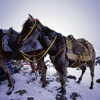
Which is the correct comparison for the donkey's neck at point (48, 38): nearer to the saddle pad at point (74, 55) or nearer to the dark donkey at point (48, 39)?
the dark donkey at point (48, 39)

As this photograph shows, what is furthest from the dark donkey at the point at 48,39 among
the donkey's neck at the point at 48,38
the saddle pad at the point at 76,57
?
the saddle pad at the point at 76,57

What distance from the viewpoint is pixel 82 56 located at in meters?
2.73

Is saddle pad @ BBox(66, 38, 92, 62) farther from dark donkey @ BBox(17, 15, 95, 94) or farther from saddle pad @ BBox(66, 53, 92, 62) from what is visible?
dark donkey @ BBox(17, 15, 95, 94)

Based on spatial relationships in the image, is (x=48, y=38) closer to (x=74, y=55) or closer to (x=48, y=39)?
(x=48, y=39)

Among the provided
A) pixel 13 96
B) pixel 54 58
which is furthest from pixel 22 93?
pixel 54 58

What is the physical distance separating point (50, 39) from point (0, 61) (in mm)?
2348

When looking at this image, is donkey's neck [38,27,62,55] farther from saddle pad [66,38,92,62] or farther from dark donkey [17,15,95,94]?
saddle pad [66,38,92,62]

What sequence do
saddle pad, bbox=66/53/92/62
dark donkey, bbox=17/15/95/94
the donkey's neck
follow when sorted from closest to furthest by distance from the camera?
dark donkey, bbox=17/15/95/94 < the donkey's neck < saddle pad, bbox=66/53/92/62

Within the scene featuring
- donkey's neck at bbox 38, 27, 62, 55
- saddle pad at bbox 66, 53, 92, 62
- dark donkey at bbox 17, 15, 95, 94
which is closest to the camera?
dark donkey at bbox 17, 15, 95, 94

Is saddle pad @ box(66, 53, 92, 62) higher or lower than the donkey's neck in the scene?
lower

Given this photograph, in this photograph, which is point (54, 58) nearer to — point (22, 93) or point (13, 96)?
point (22, 93)

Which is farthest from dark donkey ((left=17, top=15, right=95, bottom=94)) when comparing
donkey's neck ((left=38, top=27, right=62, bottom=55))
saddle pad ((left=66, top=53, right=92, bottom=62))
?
saddle pad ((left=66, top=53, right=92, bottom=62))

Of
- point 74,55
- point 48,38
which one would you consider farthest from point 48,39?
point 74,55

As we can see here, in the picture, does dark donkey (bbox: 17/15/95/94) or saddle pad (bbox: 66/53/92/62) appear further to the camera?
saddle pad (bbox: 66/53/92/62)
